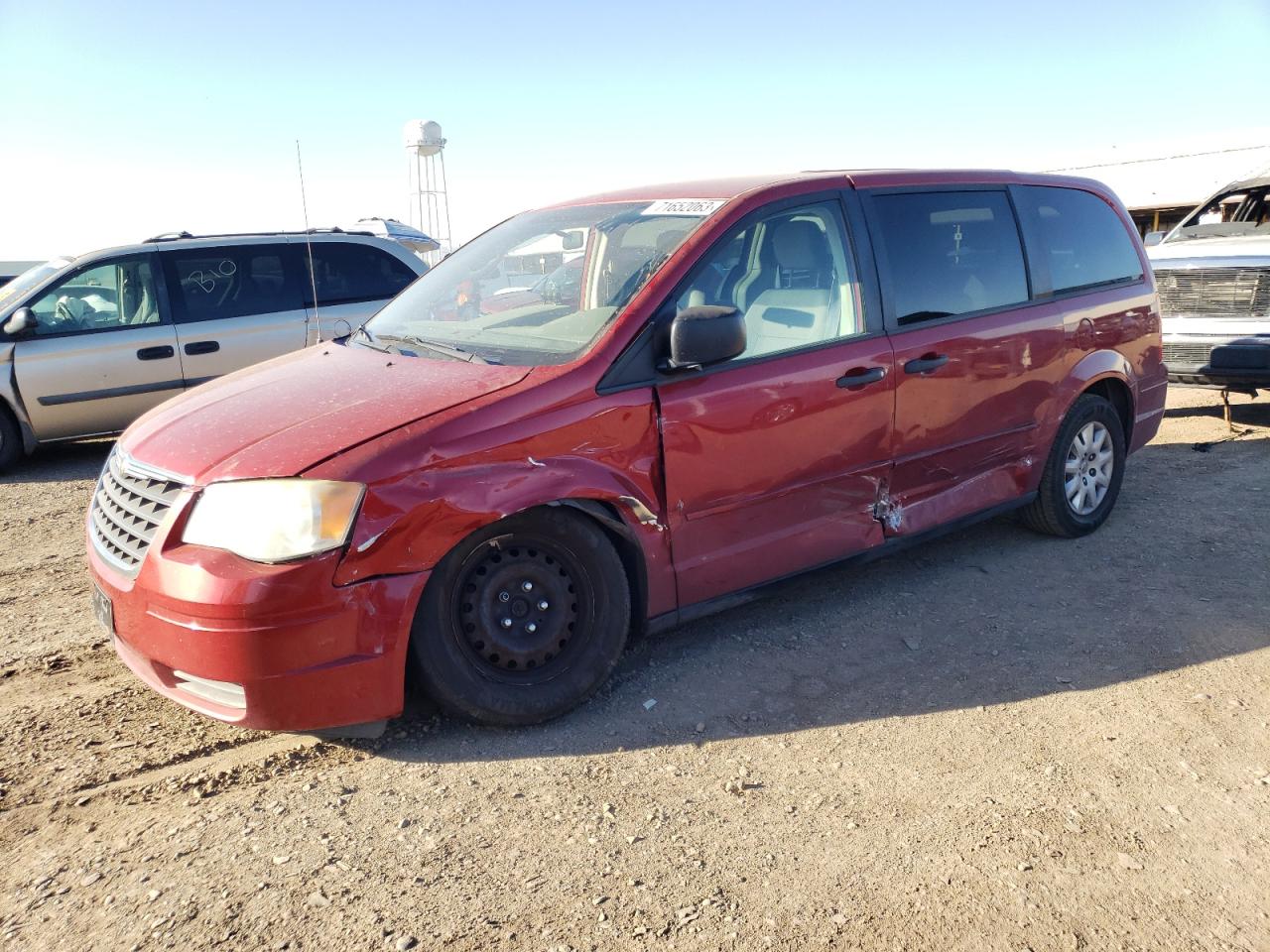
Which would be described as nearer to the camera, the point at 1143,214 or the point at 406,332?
the point at 406,332

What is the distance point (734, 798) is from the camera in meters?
2.89

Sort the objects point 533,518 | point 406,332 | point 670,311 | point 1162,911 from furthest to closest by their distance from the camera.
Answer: point 406,332
point 670,311
point 533,518
point 1162,911

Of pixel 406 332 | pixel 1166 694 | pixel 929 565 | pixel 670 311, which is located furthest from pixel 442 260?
pixel 1166 694

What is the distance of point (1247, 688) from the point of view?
3.51m

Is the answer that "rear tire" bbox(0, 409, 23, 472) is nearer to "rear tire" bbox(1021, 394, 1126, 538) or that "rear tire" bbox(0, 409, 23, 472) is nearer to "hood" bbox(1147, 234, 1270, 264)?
"rear tire" bbox(1021, 394, 1126, 538)

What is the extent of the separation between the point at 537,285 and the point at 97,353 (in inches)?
205

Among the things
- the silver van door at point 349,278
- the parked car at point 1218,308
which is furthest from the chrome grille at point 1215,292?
the silver van door at point 349,278

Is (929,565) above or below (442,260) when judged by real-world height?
below

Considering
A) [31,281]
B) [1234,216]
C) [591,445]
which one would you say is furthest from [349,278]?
[1234,216]

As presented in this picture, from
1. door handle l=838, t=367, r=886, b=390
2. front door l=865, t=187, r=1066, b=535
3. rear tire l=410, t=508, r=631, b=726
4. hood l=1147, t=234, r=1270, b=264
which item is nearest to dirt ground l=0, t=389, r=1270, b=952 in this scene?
rear tire l=410, t=508, r=631, b=726

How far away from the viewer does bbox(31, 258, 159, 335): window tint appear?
25.2ft

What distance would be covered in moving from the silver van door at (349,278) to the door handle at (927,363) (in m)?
5.71

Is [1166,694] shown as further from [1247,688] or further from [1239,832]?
[1239,832]

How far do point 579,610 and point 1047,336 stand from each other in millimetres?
2806
